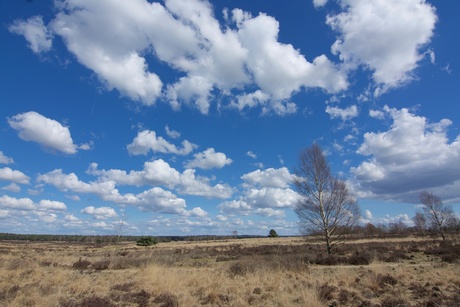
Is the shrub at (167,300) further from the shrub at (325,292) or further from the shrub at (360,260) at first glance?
the shrub at (360,260)

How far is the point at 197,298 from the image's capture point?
37.3 feet

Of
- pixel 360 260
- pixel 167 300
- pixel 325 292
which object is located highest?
pixel 360 260

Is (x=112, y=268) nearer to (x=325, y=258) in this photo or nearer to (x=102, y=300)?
(x=102, y=300)

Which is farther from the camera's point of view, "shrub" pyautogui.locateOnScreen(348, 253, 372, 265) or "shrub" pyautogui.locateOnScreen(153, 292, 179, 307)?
"shrub" pyautogui.locateOnScreen(348, 253, 372, 265)

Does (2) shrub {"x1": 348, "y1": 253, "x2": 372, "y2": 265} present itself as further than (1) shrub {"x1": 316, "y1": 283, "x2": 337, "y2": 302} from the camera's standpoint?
Yes

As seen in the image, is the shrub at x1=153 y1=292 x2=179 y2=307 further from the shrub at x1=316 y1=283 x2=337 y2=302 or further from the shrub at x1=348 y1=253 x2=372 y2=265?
the shrub at x1=348 y1=253 x2=372 y2=265

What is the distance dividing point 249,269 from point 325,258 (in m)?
8.36

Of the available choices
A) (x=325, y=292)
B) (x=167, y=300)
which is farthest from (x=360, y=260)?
(x=167, y=300)

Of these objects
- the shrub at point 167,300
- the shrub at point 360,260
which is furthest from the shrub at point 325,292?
the shrub at point 360,260

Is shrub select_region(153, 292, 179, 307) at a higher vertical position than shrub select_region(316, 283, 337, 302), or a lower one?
lower

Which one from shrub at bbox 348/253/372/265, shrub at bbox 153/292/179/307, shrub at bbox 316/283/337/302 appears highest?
shrub at bbox 348/253/372/265

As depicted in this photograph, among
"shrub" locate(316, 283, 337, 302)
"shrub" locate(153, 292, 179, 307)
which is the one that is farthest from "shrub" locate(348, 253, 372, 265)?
"shrub" locate(153, 292, 179, 307)

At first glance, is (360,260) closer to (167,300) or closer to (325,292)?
(325,292)

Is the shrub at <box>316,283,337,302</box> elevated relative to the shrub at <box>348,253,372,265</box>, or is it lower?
lower
